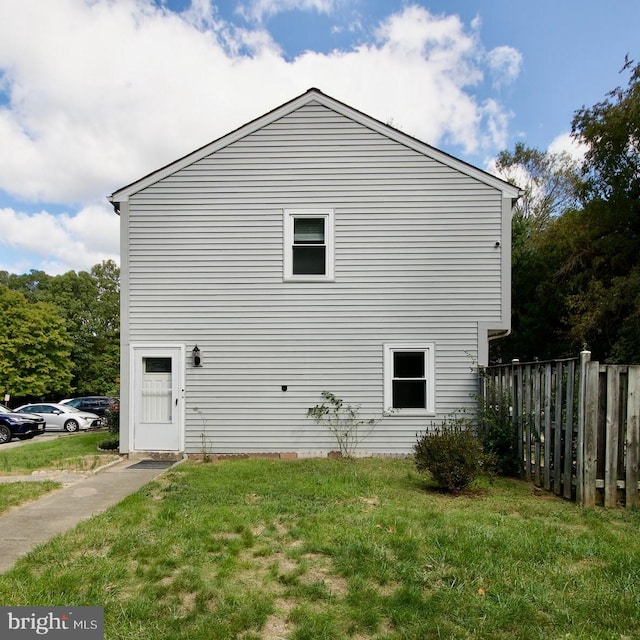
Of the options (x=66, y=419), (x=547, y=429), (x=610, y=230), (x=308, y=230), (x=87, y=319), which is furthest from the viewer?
(x=87, y=319)

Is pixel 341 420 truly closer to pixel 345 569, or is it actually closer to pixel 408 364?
pixel 408 364

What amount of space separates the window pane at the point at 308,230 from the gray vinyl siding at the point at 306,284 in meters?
0.32

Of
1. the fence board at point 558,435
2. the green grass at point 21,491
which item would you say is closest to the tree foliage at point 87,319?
the green grass at point 21,491

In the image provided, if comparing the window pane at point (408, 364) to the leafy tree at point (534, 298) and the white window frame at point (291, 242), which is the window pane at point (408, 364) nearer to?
the white window frame at point (291, 242)

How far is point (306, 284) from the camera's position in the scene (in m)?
9.38

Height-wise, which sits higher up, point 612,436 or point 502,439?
point 612,436

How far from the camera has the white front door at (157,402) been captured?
9.24m

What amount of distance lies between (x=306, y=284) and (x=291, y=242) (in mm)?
908

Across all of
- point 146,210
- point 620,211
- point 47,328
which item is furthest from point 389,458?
point 47,328

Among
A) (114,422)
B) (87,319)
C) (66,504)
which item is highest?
(87,319)

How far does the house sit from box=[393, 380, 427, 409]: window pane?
0.03 m

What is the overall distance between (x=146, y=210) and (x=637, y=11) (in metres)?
12.7

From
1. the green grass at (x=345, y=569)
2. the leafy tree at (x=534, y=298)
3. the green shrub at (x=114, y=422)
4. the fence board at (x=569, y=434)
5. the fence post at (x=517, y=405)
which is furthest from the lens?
the leafy tree at (x=534, y=298)

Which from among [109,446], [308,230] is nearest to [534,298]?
[308,230]
